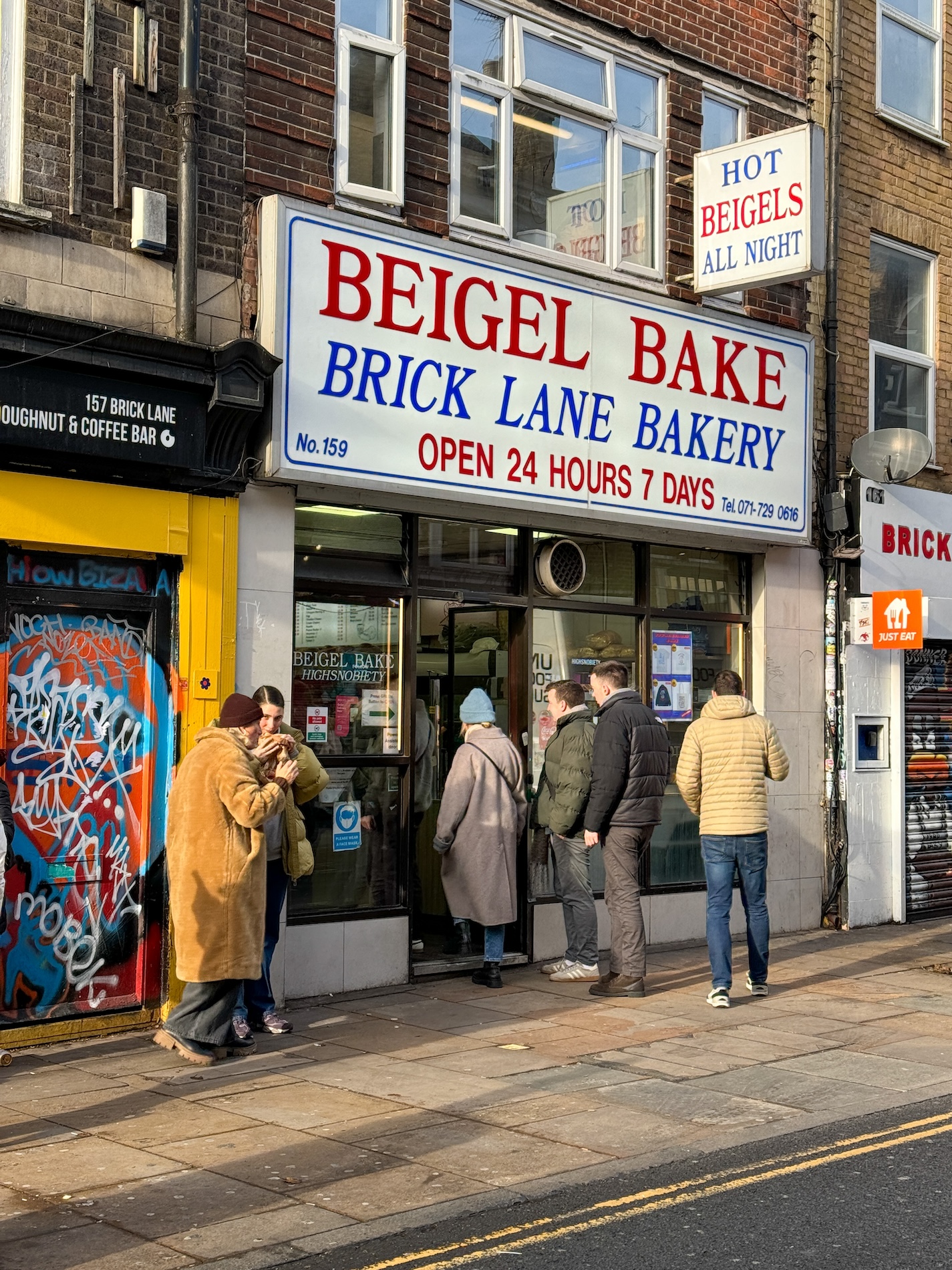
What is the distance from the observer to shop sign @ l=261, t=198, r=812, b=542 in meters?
9.35

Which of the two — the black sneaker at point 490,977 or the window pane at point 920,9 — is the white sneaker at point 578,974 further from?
the window pane at point 920,9

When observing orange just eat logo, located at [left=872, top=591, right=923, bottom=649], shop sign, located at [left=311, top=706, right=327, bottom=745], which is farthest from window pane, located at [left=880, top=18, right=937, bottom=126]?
shop sign, located at [left=311, top=706, right=327, bottom=745]


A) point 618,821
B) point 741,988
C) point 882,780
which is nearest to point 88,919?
point 618,821

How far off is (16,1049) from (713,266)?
7480mm

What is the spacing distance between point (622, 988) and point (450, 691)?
2.61m

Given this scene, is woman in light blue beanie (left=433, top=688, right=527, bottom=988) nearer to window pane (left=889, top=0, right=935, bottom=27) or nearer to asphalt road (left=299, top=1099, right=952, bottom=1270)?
asphalt road (left=299, top=1099, right=952, bottom=1270)

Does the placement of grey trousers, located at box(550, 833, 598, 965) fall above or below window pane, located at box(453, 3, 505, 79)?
below

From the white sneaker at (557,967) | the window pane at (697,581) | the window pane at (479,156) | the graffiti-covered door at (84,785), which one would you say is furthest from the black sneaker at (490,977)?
the window pane at (479,156)

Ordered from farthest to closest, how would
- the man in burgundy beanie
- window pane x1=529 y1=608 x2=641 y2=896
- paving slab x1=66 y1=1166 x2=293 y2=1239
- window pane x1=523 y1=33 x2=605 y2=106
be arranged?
window pane x1=529 y1=608 x2=641 y2=896 < window pane x1=523 y1=33 x2=605 y2=106 < the man in burgundy beanie < paving slab x1=66 y1=1166 x2=293 y2=1239

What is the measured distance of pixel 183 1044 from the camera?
7.92m

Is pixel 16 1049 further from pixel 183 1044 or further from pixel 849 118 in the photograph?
pixel 849 118

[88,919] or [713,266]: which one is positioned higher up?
[713,266]

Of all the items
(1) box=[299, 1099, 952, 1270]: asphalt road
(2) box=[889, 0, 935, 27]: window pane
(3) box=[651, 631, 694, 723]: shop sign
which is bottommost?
(1) box=[299, 1099, 952, 1270]: asphalt road

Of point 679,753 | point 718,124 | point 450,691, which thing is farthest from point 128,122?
point 679,753
